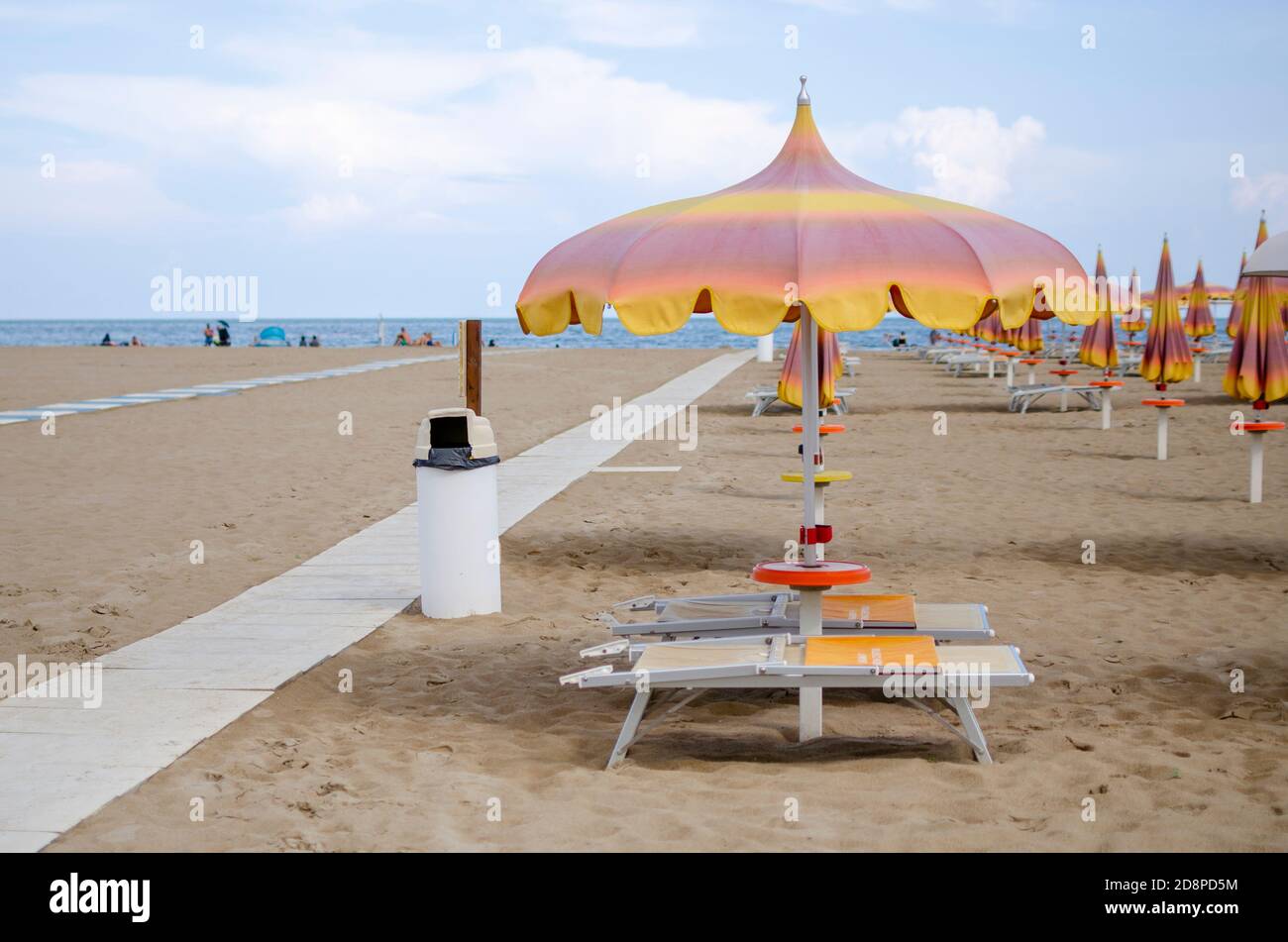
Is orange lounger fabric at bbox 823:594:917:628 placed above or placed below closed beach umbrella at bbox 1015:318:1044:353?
below

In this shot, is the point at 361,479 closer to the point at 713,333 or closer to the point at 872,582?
the point at 872,582

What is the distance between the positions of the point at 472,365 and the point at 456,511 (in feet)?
4.10

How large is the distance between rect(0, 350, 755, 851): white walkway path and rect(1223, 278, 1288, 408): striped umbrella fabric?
744 centimetres

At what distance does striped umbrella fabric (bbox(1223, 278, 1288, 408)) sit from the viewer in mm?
11797

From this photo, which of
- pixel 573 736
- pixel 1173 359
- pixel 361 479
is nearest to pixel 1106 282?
pixel 573 736

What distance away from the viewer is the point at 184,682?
6.93m

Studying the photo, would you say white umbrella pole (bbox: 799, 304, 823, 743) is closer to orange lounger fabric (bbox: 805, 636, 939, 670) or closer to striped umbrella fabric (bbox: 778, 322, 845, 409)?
orange lounger fabric (bbox: 805, 636, 939, 670)

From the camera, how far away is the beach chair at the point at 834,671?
5.48 meters

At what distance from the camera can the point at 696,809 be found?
5.18 m

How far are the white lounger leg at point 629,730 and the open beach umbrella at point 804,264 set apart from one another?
5.24 ft

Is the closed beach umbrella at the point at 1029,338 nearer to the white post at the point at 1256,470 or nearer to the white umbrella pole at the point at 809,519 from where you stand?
the white post at the point at 1256,470

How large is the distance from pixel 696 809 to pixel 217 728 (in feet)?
7.73

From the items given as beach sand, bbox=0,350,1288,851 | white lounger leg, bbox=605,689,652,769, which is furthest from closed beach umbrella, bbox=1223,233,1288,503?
white lounger leg, bbox=605,689,652,769

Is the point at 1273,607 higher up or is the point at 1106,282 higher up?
the point at 1106,282
